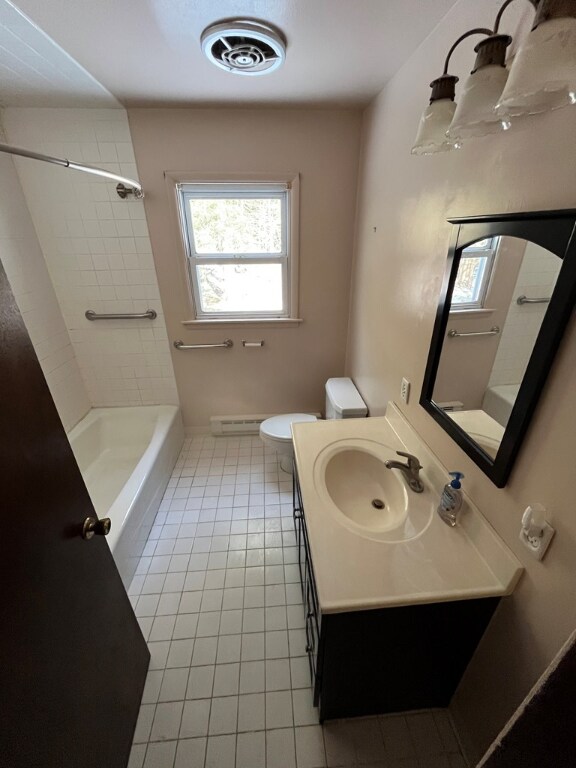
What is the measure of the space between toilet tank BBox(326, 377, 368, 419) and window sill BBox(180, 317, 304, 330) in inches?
23.0

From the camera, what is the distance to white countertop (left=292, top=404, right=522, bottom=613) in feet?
2.67

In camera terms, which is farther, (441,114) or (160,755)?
(160,755)

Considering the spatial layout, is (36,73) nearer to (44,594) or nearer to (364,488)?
(44,594)

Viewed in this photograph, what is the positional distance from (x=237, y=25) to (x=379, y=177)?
0.92 metres

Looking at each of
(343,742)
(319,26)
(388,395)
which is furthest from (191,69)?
(343,742)

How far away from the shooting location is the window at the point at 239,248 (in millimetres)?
2070

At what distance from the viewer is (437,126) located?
2.65ft

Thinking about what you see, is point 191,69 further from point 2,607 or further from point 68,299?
point 2,607

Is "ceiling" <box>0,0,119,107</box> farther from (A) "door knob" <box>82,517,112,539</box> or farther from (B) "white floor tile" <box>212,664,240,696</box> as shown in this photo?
(B) "white floor tile" <box>212,664,240,696</box>

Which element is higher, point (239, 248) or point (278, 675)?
point (239, 248)

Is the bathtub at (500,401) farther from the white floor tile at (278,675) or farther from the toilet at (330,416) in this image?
the white floor tile at (278,675)

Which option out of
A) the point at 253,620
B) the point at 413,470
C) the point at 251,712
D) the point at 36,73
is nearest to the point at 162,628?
the point at 253,620

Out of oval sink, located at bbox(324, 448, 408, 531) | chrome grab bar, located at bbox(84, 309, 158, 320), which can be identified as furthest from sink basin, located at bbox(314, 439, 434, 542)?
chrome grab bar, located at bbox(84, 309, 158, 320)

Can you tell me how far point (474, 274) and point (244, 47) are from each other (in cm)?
126
